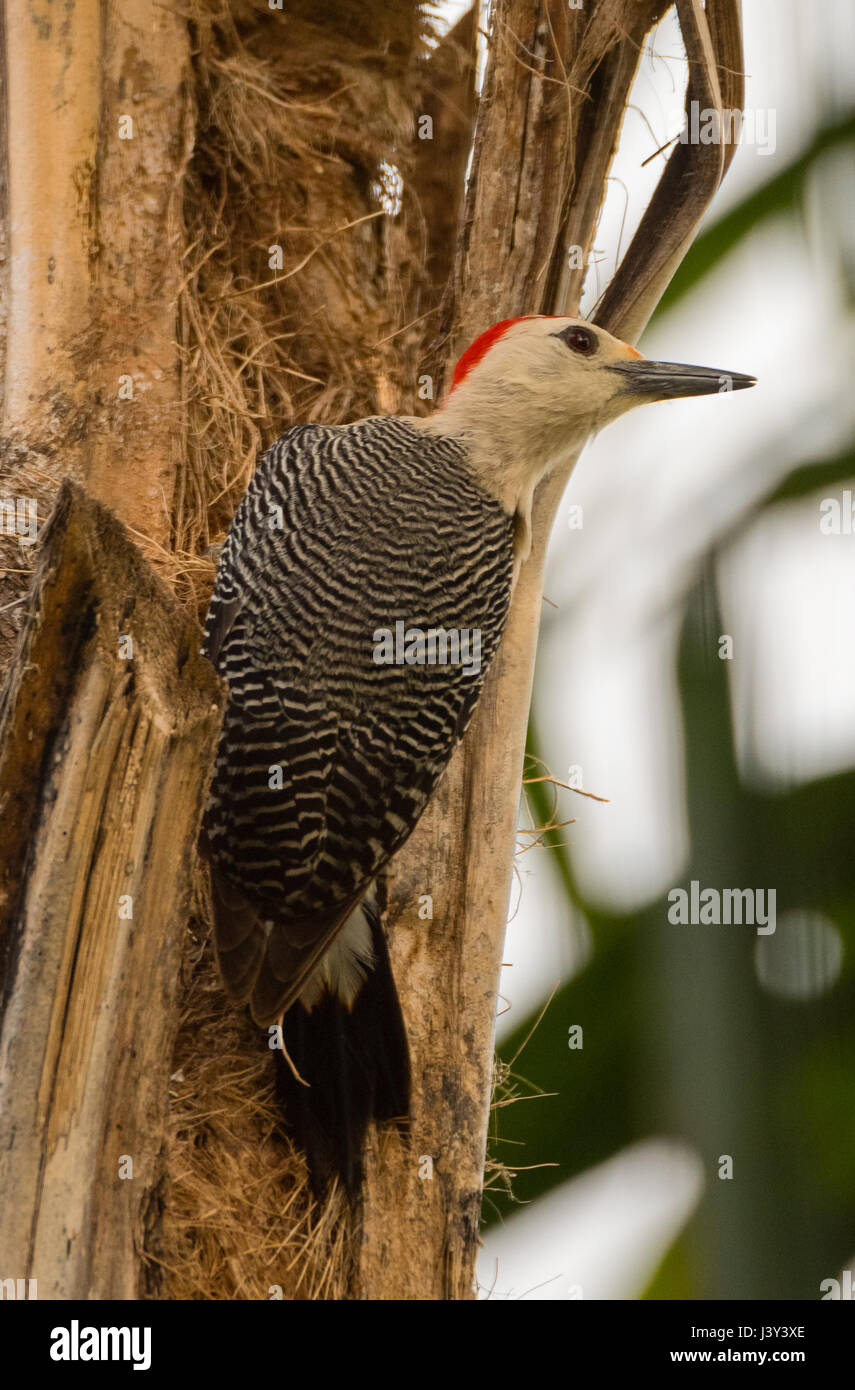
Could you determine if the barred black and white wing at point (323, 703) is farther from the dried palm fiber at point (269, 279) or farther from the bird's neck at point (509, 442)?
the dried palm fiber at point (269, 279)

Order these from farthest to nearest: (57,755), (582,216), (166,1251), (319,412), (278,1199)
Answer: (319,412) → (582,216) → (278,1199) → (166,1251) → (57,755)

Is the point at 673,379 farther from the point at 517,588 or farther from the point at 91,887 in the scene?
the point at 91,887

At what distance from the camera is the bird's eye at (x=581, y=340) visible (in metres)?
3.51

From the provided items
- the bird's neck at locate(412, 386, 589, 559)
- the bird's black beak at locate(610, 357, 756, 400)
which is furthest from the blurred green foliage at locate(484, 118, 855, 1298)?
the bird's neck at locate(412, 386, 589, 559)

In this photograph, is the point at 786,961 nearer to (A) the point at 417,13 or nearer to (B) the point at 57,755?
(B) the point at 57,755

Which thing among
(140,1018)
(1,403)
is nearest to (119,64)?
(1,403)

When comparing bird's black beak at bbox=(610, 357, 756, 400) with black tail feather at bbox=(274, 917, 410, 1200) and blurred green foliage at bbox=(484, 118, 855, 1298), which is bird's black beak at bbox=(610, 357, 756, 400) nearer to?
blurred green foliage at bbox=(484, 118, 855, 1298)

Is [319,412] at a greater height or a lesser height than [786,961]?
greater

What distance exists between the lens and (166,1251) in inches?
116

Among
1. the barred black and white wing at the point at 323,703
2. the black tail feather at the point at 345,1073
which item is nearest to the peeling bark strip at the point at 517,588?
the black tail feather at the point at 345,1073

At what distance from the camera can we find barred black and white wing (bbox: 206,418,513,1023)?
3.14m

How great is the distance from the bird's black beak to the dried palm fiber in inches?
29.9
